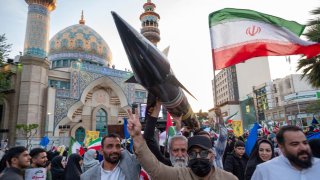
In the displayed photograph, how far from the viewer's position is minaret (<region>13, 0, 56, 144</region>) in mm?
21328

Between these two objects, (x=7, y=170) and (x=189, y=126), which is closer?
(x=7, y=170)

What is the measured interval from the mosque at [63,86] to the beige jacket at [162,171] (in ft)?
50.6

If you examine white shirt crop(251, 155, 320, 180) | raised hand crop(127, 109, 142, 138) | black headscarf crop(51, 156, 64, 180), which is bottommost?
black headscarf crop(51, 156, 64, 180)

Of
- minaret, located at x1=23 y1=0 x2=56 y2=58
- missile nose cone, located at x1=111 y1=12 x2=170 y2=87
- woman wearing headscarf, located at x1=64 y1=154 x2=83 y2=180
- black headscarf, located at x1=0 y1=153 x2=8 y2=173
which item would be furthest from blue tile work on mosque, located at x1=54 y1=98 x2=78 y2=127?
missile nose cone, located at x1=111 y1=12 x2=170 y2=87

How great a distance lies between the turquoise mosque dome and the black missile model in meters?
27.3

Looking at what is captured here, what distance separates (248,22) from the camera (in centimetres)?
477

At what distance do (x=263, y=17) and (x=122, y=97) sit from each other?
81.3 feet

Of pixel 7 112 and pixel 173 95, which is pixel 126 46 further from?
pixel 7 112

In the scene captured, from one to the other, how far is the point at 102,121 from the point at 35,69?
29.1 ft

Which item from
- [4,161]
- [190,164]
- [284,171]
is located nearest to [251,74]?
[4,161]

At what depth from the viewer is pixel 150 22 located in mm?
33062

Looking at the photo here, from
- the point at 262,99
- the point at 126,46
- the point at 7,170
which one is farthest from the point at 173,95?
the point at 262,99

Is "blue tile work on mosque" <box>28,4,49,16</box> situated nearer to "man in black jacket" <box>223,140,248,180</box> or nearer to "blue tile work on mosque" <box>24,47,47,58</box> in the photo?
"blue tile work on mosque" <box>24,47,47,58</box>

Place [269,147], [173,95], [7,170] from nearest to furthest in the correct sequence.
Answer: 1. [7,170]
2. [269,147]
3. [173,95]
